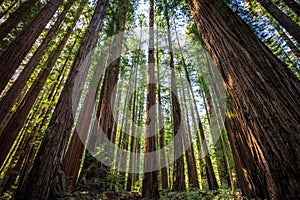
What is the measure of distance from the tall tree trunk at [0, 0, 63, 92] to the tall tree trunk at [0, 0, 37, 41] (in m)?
0.54

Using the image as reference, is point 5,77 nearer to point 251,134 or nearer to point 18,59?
point 18,59

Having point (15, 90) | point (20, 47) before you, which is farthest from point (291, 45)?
point (15, 90)

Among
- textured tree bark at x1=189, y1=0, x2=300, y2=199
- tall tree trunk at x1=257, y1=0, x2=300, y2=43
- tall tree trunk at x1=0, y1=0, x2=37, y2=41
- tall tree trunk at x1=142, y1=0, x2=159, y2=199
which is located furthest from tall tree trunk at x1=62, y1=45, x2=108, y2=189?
tall tree trunk at x1=257, y1=0, x2=300, y2=43

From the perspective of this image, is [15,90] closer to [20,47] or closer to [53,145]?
[20,47]

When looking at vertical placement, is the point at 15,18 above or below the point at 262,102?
above

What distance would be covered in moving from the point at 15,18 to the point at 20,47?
151 centimetres

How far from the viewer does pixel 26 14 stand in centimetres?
566

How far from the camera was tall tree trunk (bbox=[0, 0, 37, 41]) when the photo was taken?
501 centimetres

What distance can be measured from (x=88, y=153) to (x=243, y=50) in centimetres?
507

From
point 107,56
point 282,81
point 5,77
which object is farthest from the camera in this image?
point 107,56

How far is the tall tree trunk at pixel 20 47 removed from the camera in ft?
13.8

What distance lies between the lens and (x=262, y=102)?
63.6 inches

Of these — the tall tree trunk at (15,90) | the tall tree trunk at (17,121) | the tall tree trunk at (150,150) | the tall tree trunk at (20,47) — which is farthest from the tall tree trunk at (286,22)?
the tall tree trunk at (17,121)

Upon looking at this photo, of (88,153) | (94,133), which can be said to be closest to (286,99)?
(88,153)
